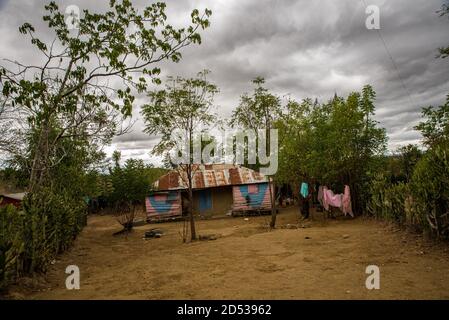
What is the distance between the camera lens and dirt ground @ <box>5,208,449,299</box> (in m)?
5.68

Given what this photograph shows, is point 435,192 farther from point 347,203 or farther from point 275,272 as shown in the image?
point 347,203

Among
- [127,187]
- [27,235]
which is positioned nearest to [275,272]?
[27,235]

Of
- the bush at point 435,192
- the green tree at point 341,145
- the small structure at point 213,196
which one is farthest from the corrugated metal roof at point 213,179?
the bush at point 435,192

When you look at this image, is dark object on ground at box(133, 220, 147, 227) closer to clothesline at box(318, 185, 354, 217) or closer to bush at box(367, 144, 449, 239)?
clothesline at box(318, 185, 354, 217)

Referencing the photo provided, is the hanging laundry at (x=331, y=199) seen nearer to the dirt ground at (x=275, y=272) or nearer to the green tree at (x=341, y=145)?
the green tree at (x=341, y=145)

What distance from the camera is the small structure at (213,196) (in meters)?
26.3

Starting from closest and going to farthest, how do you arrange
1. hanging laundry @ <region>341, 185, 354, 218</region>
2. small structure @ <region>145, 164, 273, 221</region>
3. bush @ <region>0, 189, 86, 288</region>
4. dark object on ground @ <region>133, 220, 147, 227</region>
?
bush @ <region>0, 189, 86, 288</region> → hanging laundry @ <region>341, 185, 354, 218</region> → dark object on ground @ <region>133, 220, 147, 227</region> → small structure @ <region>145, 164, 273, 221</region>

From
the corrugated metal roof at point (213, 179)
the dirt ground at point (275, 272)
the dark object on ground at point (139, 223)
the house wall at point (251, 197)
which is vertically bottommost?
the dark object on ground at point (139, 223)

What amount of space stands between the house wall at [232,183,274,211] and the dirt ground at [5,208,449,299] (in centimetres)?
1463

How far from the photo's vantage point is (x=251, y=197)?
26.4 m

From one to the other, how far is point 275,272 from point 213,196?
66.8 ft

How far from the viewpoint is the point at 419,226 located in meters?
9.73

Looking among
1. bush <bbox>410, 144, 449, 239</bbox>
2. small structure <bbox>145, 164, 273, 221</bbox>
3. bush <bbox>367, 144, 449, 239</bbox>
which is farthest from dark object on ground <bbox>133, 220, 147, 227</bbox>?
bush <bbox>410, 144, 449, 239</bbox>
